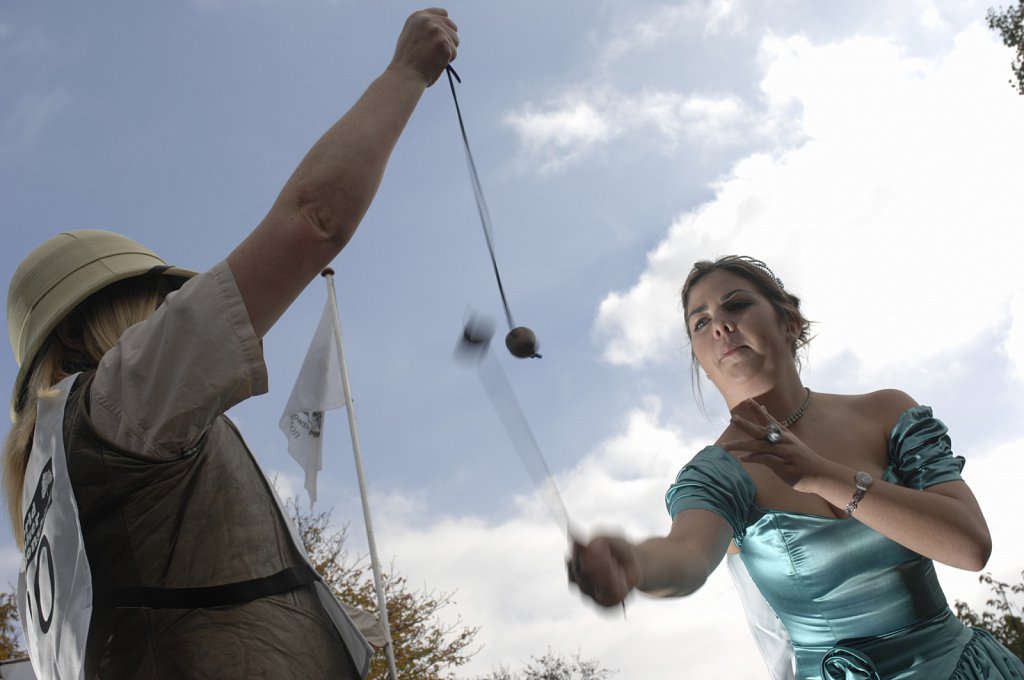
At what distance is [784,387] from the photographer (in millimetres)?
2688

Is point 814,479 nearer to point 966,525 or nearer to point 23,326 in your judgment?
point 966,525

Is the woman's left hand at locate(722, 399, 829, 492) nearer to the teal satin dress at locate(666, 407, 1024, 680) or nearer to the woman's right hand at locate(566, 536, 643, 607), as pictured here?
the teal satin dress at locate(666, 407, 1024, 680)

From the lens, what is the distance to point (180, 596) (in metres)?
1.67

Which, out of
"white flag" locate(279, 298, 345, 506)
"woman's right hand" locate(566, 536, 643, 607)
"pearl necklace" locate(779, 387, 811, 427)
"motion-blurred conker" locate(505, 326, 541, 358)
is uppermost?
"white flag" locate(279, 298, 345, 506)

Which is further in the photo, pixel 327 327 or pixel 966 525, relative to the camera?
pixel 327 327

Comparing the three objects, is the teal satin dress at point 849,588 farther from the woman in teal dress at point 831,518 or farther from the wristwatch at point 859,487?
the wristwatch at point 859,487

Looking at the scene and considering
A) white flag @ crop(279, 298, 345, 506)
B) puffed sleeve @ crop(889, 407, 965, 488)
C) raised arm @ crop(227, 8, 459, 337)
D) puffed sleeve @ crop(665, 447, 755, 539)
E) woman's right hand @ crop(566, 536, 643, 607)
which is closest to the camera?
woman's right hand @ crop(566, 536, 643, 607)

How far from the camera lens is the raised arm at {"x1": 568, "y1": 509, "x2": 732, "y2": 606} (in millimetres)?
1486

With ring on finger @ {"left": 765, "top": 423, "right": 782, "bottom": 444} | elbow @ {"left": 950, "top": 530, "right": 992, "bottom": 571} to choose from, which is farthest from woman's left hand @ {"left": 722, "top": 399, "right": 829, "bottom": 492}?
elbow @ {"left": 950, "top": 530, "right": 992, "bottom": 571}

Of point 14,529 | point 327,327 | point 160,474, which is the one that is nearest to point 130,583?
point 160,474

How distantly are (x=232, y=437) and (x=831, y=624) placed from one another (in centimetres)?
161

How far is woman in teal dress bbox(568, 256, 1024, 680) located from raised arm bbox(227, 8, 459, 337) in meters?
0.88

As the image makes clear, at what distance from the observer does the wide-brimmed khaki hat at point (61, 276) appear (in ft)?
6.61

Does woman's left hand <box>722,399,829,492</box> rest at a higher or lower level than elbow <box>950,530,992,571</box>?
higher
